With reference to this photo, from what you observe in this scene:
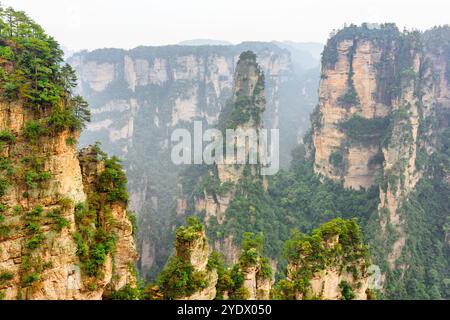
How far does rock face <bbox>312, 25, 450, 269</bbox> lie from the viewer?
133 ft

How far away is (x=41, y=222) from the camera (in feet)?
50.3

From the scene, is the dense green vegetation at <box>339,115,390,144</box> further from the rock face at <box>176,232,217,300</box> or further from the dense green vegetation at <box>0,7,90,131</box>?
the dense green vegetation at <box>0,7,90,131</box>

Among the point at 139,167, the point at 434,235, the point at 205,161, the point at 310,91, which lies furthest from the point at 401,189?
the point at 310,91

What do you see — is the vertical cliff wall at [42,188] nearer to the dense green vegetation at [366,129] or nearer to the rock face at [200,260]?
the rock face at [200,260]

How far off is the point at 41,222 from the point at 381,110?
44366 mm

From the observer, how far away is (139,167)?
262ft

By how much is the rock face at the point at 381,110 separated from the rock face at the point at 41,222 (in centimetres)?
3319

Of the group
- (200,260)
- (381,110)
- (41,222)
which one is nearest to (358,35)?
(381,110)

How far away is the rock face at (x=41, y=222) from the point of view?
1476 cm

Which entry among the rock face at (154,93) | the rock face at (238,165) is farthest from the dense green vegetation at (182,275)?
the rock face at (154,93)

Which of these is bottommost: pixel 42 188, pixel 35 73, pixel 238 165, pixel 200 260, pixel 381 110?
pixel 200 260

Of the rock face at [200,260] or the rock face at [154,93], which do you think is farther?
the rock face at [154,93]

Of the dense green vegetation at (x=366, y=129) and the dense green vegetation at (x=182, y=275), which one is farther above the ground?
the dense green vegetation at (x=366, y=129)

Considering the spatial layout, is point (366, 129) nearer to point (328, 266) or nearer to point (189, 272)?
point (328, 266)
